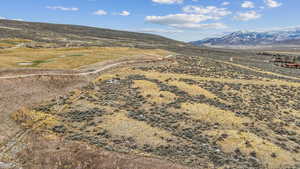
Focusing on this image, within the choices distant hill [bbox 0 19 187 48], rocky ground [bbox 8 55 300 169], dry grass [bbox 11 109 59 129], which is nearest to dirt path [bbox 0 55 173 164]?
dry grass [bbox 11 109 59 129]

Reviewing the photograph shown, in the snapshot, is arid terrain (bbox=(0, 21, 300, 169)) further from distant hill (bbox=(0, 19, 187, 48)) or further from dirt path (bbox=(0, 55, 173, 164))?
distant hill (bbox=(0, 19, 187, 48))

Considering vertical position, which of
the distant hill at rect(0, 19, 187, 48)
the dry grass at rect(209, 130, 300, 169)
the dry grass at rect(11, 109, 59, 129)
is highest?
the distant hill at rect(0, 19, 187, 48)

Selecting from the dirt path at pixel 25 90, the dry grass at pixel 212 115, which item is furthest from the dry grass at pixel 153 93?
the dirt path at pixel 25 90

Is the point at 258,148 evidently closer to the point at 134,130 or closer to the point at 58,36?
the point at 134,130

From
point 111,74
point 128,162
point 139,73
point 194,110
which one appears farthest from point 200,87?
point 128,162

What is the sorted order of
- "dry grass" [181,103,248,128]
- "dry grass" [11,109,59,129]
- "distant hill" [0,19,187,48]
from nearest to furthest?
"dry grass" [11,109,59,129]
"dry grass" [181,103,248,128]
"distant hill" [0,19,187,48]

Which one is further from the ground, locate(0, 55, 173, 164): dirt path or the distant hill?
the distant hill

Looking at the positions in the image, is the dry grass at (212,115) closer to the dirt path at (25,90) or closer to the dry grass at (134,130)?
the dry grass at (134,130)
